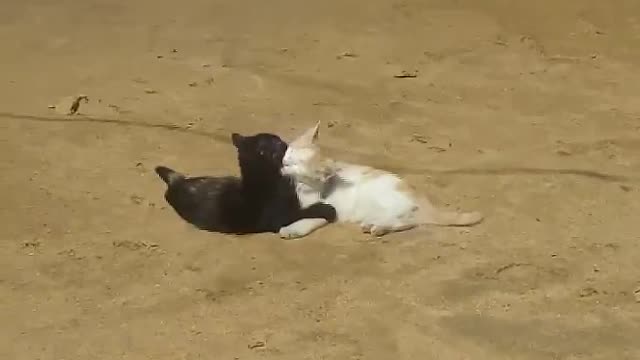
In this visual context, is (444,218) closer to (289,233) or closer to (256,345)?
(289,233)

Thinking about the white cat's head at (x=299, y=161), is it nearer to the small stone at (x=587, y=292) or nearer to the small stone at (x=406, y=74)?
the small stone at (x=587, y=292)

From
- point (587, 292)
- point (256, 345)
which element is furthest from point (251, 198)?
point (587, 292)

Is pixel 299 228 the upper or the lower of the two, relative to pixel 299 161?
lower

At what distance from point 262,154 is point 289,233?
0.17 metres

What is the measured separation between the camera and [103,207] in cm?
211

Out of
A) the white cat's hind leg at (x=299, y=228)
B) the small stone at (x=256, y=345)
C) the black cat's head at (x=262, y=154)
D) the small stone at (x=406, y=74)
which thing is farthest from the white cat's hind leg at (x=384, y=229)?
the small stone at (x=406, y=74)

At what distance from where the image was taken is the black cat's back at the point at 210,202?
193cm

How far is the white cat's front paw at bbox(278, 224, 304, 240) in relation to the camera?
1.94m

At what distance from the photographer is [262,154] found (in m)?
1.91

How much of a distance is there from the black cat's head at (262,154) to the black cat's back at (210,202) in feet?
0.18

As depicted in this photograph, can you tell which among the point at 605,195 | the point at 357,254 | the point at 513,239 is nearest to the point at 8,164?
the point at 357,254

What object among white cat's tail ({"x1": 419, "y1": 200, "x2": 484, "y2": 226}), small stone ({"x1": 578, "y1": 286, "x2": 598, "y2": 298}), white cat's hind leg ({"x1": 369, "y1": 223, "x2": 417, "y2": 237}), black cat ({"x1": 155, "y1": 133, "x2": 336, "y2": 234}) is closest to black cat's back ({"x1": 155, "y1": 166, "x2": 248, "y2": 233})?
black cat ({"x1": 155, "y1": 133, "x2": 336, "y2": 234})

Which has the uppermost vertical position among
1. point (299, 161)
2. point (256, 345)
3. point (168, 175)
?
point (299, 161)

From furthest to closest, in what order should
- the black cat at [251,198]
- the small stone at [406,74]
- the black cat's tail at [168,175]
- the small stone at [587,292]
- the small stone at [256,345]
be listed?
1. the small stone at [406,74]
2. the black cat's tail at [168,175]
3. the black cat at [251,198]
4. the small stone at [587,292]
5. the small stone at [256,345]
